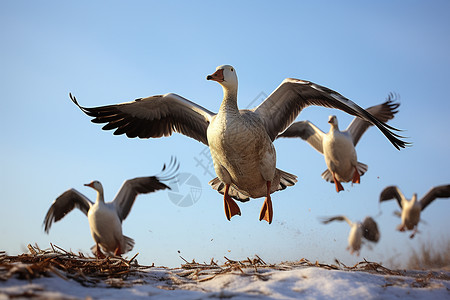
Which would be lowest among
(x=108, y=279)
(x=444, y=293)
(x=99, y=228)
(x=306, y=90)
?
(x=444, y=293)

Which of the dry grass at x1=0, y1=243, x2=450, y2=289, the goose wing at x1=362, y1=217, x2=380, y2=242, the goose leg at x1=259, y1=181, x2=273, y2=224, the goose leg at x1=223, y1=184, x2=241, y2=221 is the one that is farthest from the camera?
the goose wing at x1=362, y1=217, x2=380, y2=242

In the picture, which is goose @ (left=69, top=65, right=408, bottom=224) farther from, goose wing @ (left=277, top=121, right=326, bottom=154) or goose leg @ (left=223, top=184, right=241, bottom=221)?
goose wing @ (left=277, top=121, right=326, bottom=154)

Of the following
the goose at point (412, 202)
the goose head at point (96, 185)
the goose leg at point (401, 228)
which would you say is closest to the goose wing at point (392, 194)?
the goose at point (412, 202)

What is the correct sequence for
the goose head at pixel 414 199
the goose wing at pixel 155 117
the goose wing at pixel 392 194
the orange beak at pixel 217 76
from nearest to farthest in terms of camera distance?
the orange beak at pixel 217 76 < the goose wing at pixel 155 117 < the goose head at pixel 414 199 < the goose wing at pixel 392 194

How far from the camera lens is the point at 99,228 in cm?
1069

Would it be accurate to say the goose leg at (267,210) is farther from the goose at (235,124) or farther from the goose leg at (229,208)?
the goose leg at (229,208)

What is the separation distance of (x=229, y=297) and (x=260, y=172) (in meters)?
3.03

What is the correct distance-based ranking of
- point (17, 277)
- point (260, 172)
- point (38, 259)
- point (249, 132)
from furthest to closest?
point (260, 172) → point (249, 132) → point (38, 259) → point (17, 277)

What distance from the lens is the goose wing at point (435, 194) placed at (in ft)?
47.7

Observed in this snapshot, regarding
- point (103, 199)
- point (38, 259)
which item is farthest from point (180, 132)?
point (103, 199)

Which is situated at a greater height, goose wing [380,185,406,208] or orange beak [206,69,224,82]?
orange beak [206,69,224,82]

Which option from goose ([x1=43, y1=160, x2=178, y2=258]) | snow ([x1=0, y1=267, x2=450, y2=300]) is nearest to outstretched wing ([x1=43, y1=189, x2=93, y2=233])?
goose ([x1=43, y1=160, x2=178, y2=258])

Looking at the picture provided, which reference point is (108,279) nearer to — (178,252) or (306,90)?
(178,252)

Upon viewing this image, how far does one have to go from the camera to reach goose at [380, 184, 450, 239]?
576 inches
